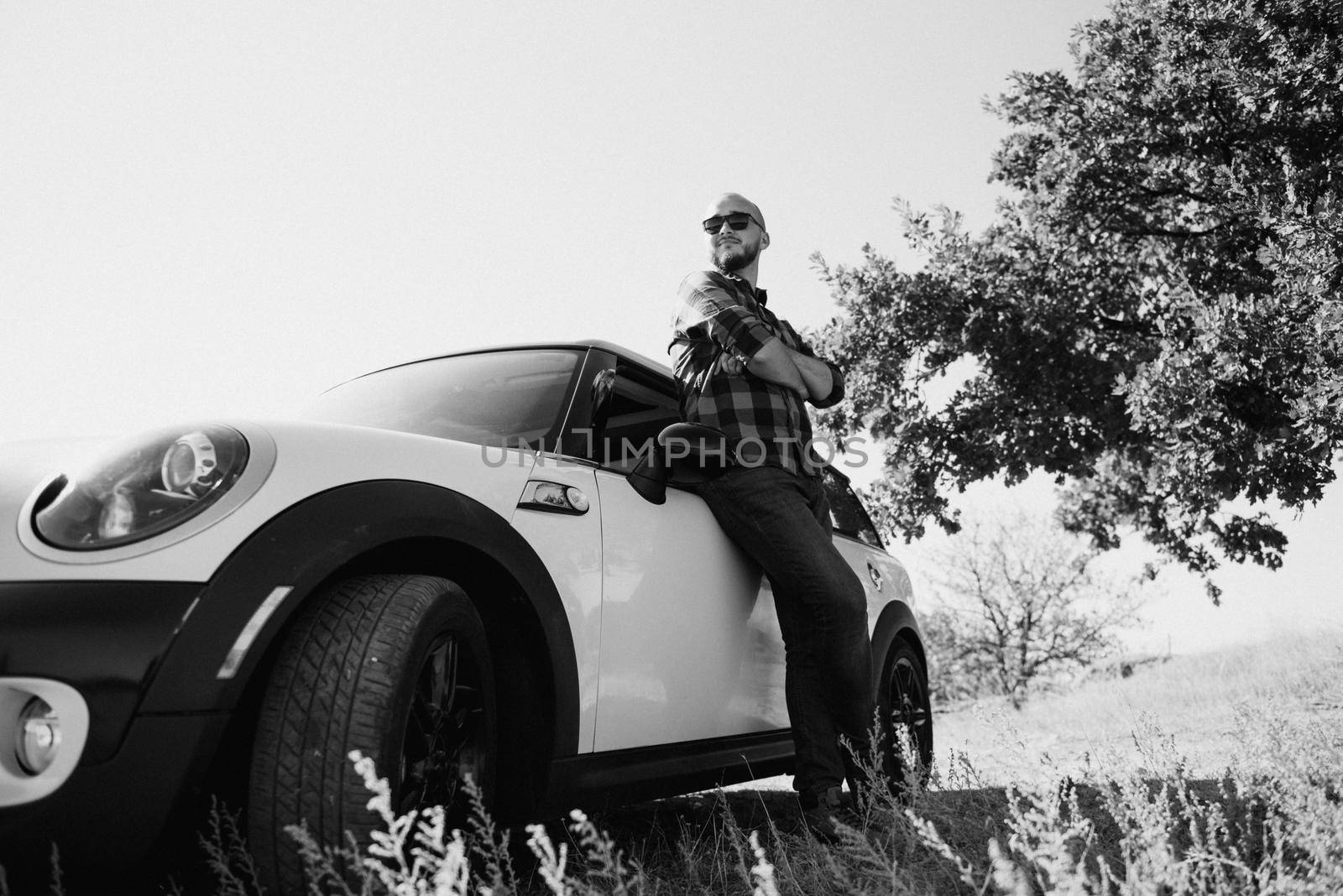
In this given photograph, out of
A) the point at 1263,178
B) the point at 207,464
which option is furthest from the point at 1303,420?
the point at 207,464

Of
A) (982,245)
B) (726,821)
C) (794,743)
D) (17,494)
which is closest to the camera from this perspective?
(17,494)

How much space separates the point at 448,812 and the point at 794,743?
1.42 meters

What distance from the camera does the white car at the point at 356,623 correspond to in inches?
59.3

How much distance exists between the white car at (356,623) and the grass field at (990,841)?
0.61 ft

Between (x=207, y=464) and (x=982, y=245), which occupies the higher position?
(x=982, y=245)

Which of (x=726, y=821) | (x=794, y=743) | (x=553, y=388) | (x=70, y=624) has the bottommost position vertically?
(x=726, y=821)

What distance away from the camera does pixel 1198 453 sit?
855 cm

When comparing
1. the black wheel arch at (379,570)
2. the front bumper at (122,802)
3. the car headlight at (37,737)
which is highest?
the black wheel arch at (379,570)

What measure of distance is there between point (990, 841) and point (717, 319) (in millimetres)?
2012

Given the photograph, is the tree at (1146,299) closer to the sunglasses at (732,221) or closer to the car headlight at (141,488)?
the sunglasses at (732,221)

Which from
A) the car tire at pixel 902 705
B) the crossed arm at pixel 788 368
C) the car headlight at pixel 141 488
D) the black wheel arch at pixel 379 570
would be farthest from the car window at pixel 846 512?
the car headlight at pixel 141 488

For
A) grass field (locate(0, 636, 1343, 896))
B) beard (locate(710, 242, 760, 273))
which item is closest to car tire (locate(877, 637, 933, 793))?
grass field (locate(0, 636, 1343, 896))

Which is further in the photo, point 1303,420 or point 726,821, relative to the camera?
point 1303,420

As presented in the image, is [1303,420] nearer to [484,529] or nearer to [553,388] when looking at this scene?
[553,388]
